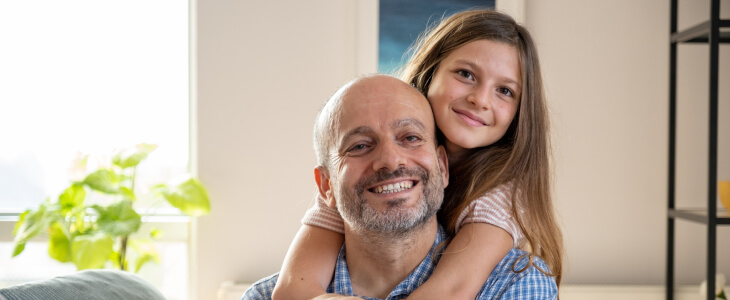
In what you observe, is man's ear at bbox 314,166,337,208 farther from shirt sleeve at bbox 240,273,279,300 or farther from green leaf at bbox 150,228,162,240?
green leaf at bbox 150,228,162,240

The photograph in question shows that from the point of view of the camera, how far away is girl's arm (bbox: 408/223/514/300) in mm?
1219

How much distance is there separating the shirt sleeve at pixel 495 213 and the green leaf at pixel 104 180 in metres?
1.90

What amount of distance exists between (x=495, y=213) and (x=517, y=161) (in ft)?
0.49

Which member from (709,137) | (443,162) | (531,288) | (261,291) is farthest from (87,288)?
(709,137)

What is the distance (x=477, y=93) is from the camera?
4.58 feet

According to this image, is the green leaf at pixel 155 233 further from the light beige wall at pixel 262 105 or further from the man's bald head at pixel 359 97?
the man's bald head at pixel 359 97

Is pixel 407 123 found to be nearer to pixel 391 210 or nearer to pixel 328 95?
pixel 391 210

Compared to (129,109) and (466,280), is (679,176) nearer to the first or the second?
(466,280)

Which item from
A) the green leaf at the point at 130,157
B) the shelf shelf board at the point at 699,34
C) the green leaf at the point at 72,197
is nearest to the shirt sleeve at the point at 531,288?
the shelf shelf board at the point at 699,34

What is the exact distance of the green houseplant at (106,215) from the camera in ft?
9.07

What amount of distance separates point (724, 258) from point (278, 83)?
2.06 metres

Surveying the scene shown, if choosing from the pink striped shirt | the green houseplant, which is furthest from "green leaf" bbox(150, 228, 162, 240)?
the pink striped shirt

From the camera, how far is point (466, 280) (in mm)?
1240

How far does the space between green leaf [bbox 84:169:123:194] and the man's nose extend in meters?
1.95
